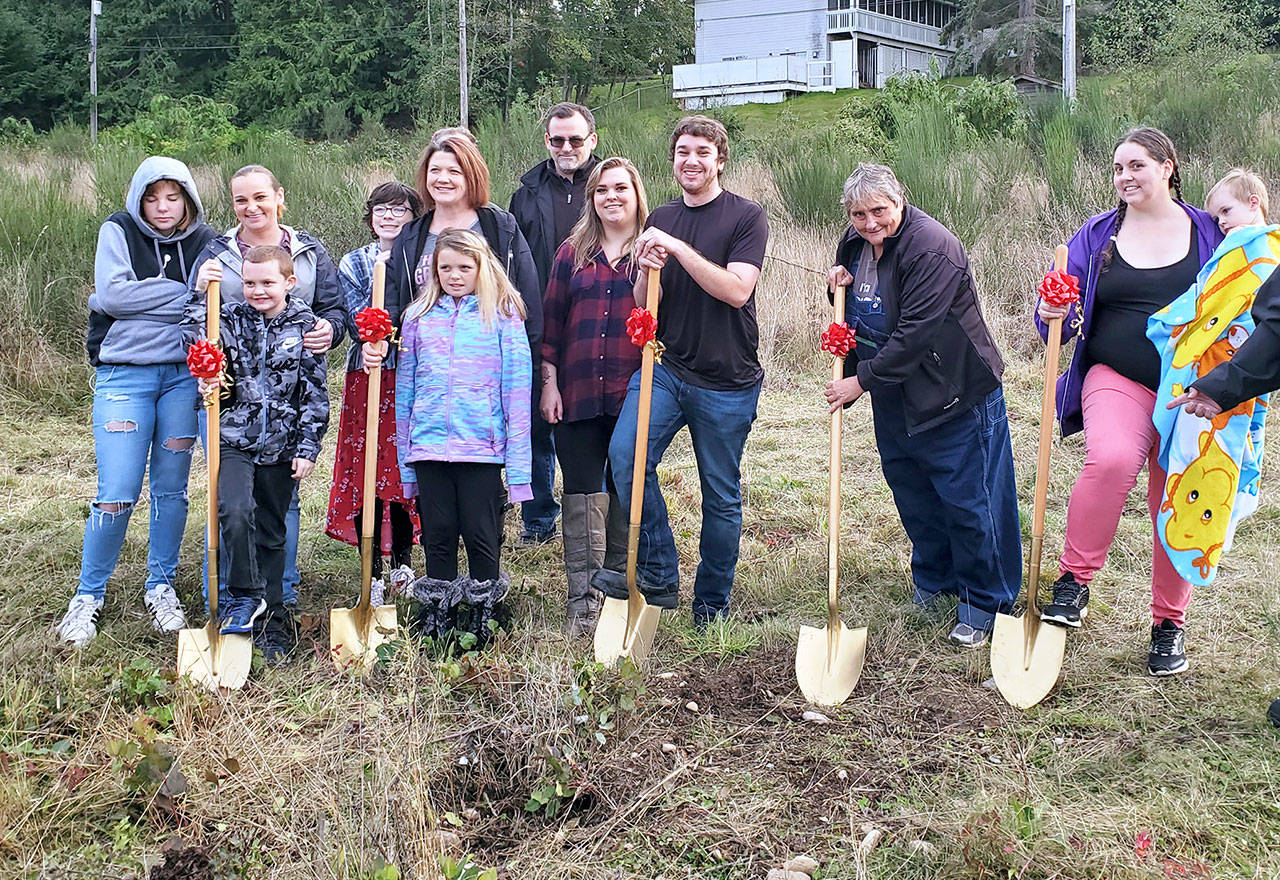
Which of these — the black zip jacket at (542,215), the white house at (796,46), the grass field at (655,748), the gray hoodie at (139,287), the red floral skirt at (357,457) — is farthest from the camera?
the white house at (796,46)

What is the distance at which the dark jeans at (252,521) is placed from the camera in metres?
4.04

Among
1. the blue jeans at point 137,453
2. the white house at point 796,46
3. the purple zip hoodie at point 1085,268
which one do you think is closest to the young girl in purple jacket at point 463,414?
the blue jeans at point 137,453

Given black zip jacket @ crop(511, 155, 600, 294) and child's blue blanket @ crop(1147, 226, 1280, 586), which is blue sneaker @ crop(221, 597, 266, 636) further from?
child's blue blanket @ crop(1147, 226, 1280, 586)

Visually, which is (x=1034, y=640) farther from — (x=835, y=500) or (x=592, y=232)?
(x=592, y=232)

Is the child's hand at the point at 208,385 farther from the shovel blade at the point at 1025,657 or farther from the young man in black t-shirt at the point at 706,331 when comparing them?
the shovel blade at the point at 1025,657

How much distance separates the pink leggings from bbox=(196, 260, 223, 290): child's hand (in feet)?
10.0

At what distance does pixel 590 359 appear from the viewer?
14.4ft

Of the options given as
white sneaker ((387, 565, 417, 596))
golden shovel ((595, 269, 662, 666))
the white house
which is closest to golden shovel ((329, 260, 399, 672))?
white sneaker ((387, 565, 417, 596))

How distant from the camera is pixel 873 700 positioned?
12.6ft

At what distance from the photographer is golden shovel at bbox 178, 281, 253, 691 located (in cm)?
388

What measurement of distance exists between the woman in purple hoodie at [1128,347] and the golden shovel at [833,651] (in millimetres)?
676

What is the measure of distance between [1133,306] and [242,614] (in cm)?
331

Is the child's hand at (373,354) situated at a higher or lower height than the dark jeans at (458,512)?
higher

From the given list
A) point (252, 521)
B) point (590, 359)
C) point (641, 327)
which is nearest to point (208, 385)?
point (252, 521)
